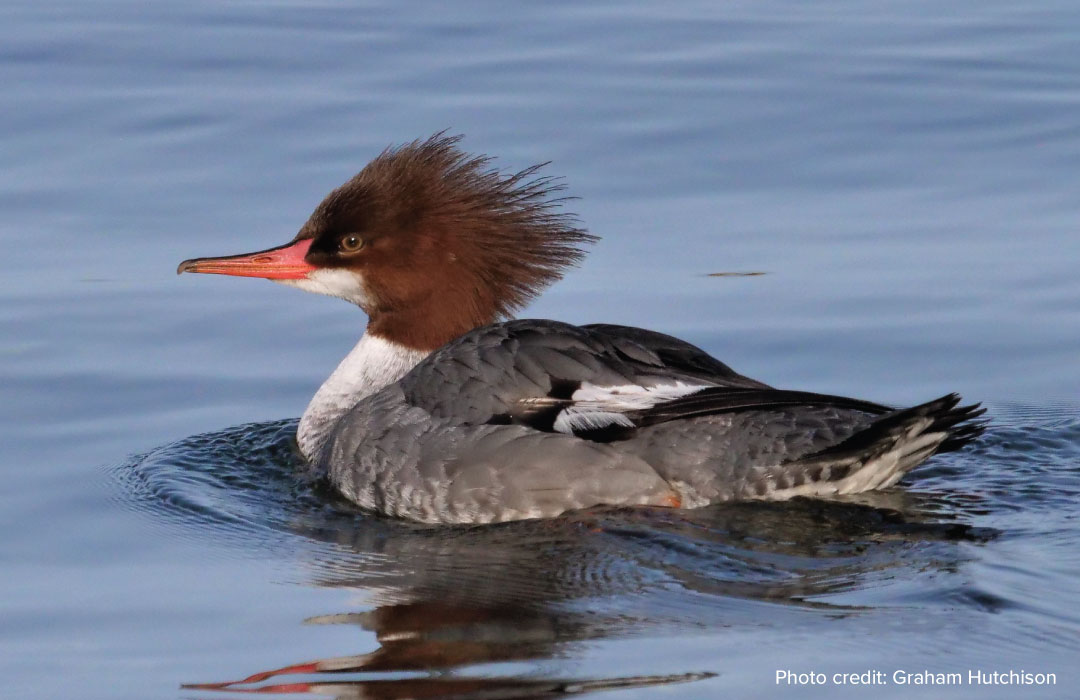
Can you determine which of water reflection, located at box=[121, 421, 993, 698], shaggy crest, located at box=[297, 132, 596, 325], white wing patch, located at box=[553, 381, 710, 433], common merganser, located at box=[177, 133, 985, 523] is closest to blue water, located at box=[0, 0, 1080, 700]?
water reflection, located at box=[121, 421, 993, 698]

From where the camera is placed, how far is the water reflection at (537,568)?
526 centimetres

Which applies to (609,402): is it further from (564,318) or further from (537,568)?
(564,318)

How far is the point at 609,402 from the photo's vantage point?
6727mm

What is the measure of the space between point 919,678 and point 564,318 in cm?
443

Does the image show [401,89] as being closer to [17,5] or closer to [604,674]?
[17,5]

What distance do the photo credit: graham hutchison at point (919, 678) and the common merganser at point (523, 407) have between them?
59.5 inches

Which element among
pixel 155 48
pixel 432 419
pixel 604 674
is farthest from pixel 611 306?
pixel 155 48

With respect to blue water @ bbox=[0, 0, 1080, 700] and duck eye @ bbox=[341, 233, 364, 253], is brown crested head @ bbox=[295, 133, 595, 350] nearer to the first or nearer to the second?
duck eye @ bbox=[341, 233, 364, 253]

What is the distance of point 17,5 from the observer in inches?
548

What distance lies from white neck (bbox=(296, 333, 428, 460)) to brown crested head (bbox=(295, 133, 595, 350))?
0.15 metres

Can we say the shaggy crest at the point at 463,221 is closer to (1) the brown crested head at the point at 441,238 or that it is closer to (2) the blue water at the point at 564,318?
(1) the brown crested head at the point at 441,238

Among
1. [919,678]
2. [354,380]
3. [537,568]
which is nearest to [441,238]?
[354,380]

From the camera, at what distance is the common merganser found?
662 centimetres

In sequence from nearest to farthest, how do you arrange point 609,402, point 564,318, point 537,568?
1. point 537,568
2. point 609,402
3. point 564,318
